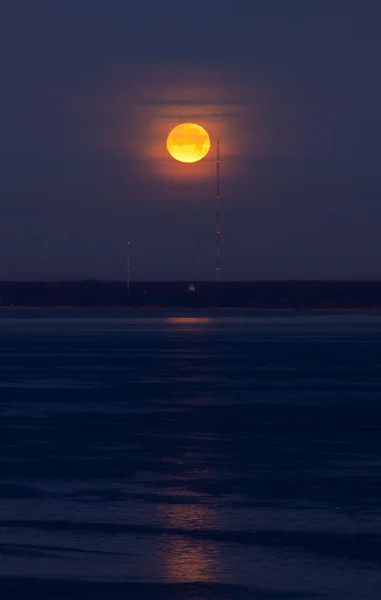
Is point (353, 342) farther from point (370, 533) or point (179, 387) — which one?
point (370, 533)

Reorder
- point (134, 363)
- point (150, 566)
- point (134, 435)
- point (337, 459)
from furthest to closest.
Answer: point (134, 363) < point (134, 435) < point (337, 459) < point (150, 566)

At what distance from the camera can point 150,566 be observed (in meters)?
11.5

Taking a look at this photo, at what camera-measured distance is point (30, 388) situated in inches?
1240

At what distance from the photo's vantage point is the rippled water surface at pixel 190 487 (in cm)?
1120

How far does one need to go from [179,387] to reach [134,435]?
1024 centimetres

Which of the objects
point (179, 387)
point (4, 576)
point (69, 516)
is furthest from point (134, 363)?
point (4, 576)

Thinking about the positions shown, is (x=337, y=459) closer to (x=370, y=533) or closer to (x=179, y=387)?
(x=370, y=533)

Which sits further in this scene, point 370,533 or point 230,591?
point 370,533

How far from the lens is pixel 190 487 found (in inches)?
631

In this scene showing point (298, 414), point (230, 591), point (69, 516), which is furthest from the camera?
point (298, 414)

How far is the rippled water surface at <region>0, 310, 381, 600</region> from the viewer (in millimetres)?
11195

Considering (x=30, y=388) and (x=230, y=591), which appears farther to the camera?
(x=30, y=388)

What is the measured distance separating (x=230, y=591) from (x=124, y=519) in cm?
326

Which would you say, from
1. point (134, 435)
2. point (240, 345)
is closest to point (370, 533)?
point (134, 435)
